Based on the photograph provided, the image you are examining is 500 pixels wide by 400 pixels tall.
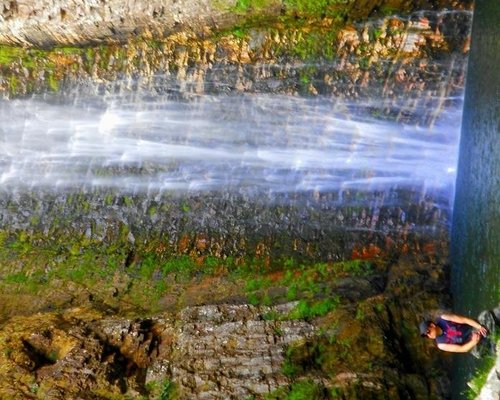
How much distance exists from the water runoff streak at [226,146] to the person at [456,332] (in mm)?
2483

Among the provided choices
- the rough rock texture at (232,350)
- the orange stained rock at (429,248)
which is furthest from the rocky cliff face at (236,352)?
the orange stained rock at (429,248)

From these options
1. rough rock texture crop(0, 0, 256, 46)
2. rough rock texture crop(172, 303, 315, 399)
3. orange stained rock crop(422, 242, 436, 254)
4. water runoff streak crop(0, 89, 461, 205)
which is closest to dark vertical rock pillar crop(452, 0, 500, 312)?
orange stained rock crop(422, 242, 436, 254)

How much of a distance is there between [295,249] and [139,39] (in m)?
3.29

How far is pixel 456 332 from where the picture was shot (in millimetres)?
4617

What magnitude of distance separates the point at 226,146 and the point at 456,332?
368 centimetres

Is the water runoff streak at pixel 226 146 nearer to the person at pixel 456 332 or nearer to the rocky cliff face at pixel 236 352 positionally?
the rocky cliff face at pixel 236 352

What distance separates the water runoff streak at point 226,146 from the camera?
6891 millimetres

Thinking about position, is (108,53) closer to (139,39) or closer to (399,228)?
(139,39)

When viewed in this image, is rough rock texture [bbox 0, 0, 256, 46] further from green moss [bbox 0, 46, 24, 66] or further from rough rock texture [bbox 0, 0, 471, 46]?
green moss [bbox 0, 46, 24, 66]

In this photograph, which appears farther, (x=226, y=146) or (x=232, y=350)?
(x=226, y=146)

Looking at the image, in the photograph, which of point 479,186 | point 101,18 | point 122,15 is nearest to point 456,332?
point 479,186

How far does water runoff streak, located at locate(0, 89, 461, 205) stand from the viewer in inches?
271

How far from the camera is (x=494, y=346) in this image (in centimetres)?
438

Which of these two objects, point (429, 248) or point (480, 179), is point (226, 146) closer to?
point (429, 248)
